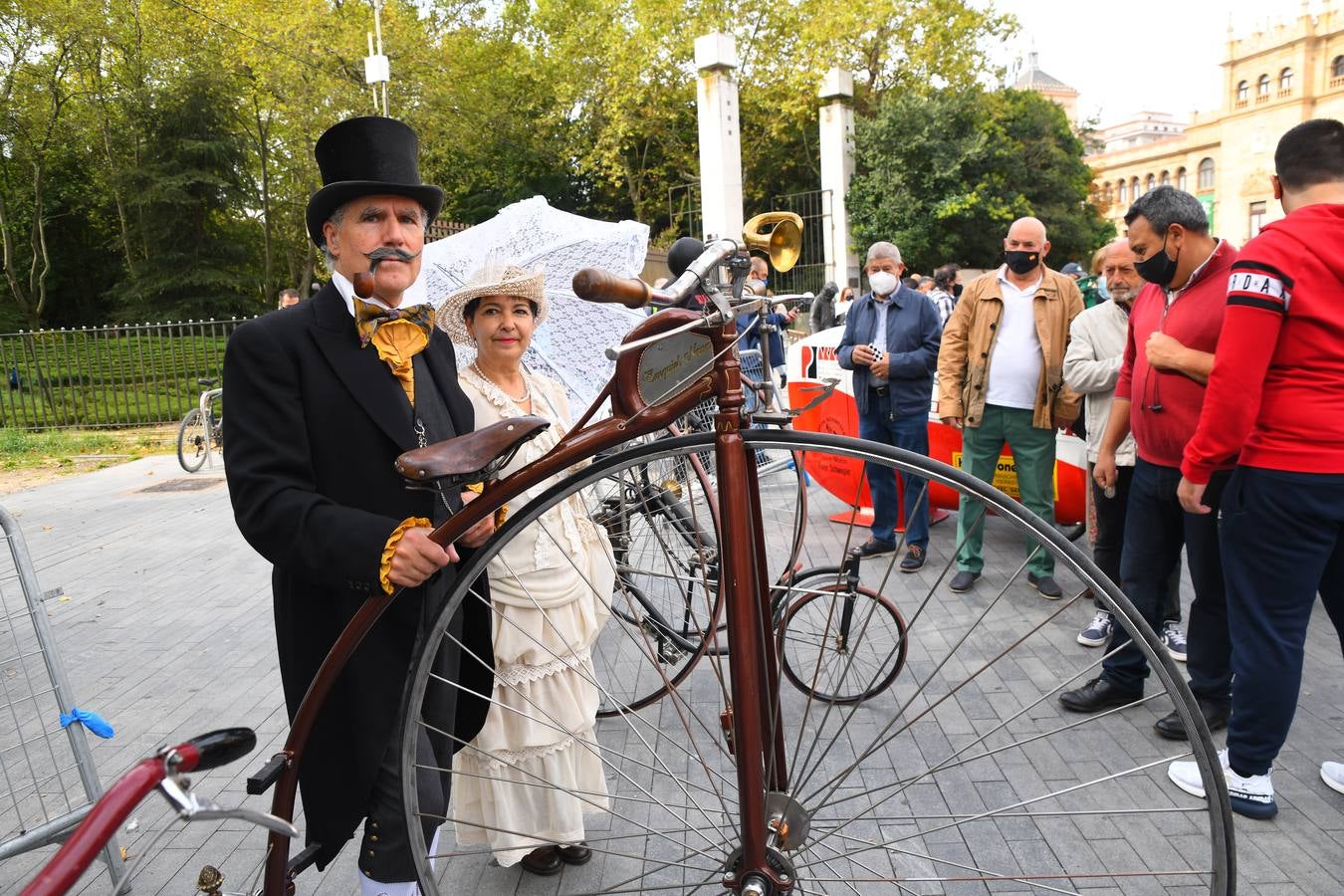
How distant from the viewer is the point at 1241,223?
190 ft

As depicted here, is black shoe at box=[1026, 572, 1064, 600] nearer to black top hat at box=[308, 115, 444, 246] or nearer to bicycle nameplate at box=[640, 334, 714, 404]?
bicycle nameplate at box=[640, 334, 714, 404]

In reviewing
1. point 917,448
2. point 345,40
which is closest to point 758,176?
point 345,40

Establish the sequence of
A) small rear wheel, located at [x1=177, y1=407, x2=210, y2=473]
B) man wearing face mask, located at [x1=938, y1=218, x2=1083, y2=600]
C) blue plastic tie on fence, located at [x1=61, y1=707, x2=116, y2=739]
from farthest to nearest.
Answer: small rear wheel, located at [x1=177, y1=407, x2=210, y2=473]
man wearing face mask, located at [x1=938, y1=218, x2=1083, y2=600]
blue plastic tie on fence, located at [x1=61, y1=707, x2=116, y2=739]

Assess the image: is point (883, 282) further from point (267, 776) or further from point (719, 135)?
point (719, 135)

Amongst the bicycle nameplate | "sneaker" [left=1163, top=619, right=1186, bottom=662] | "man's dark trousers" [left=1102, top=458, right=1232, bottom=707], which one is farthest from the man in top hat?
"sneaker" [left=1163, top=619, right=1186, bottom=662]

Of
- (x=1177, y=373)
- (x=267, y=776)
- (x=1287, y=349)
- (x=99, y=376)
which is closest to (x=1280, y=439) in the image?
(x=1287, y=349)

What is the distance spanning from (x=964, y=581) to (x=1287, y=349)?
272 cm

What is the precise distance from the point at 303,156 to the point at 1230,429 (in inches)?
1145

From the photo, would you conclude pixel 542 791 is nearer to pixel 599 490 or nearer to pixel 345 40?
Result: pixel 599 490

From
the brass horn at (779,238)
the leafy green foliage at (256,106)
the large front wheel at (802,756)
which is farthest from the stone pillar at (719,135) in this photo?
the brass horn at (779,238)

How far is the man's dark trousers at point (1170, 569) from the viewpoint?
10.8 feet

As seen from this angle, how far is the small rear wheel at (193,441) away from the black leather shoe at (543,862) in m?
10.2

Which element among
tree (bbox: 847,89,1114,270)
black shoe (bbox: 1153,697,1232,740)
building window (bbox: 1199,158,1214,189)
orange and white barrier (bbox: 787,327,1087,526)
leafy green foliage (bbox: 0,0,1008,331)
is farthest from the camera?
building window (bbox: 1199,158,1214,189)

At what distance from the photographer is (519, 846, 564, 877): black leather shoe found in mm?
2852
